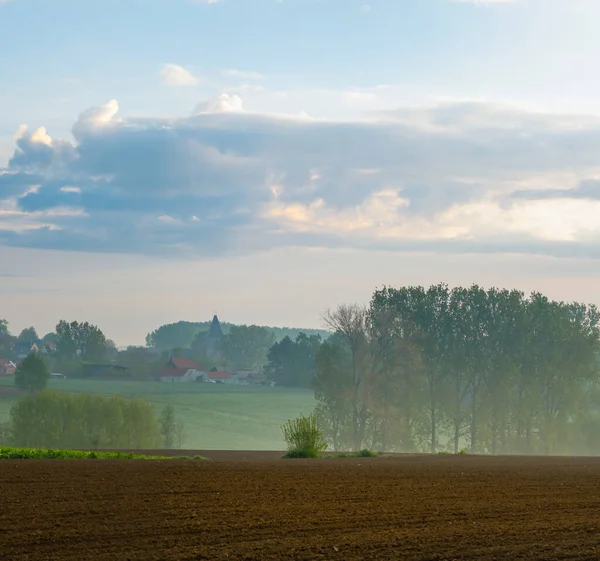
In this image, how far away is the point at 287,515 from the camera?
61.8 ft

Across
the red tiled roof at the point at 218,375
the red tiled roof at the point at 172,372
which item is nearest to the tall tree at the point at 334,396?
the red tiled roof at the point at 172,372

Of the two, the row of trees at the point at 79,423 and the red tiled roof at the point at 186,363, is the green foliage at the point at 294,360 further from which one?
the row of trees at the point at 79,423

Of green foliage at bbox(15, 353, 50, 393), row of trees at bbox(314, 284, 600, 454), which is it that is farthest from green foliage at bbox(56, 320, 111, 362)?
row of trees at bbox(314, 284, 600, 454)

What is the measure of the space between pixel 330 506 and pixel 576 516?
17.5 ft

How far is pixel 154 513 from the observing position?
18.7 m

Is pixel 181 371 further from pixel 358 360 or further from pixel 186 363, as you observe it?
pixel 358 360

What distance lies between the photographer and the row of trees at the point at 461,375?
83.7 meters

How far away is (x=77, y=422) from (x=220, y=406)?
34456 mm

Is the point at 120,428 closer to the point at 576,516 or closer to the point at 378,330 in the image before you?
the point at 378,330

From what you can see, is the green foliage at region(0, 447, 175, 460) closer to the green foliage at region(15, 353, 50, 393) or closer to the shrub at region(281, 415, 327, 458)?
the shrub at region(281, 415, 327, 458)

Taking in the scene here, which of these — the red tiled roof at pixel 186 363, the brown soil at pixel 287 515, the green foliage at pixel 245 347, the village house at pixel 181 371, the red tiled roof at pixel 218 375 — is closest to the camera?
the brown soil at pixel 287 515

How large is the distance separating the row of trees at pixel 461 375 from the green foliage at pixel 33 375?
126 feet

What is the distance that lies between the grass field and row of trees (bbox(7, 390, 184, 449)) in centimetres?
961

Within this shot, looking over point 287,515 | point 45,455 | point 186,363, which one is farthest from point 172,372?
point 287,515
